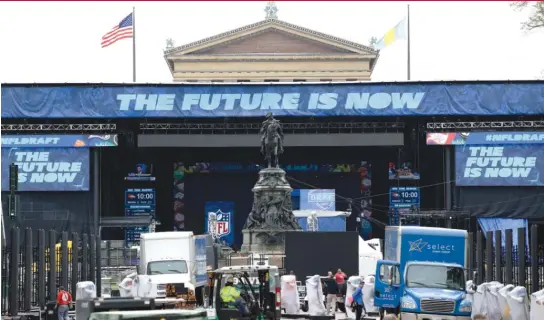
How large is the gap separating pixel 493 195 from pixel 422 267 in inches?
1597

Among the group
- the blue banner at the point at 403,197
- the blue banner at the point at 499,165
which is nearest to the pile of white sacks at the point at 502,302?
the blue banner at the point at 499,165

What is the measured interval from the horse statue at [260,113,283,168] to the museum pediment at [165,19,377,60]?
49.2 m

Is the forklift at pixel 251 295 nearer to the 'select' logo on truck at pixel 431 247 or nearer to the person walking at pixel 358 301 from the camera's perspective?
the 'select' logo on truck at pixel 431 247

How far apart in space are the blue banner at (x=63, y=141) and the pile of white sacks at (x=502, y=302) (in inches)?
1623

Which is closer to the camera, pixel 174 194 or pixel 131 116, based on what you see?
pixel 131 116

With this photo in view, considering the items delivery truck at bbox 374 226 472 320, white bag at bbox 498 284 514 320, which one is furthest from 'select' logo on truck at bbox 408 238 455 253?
white bag at bbox 498 284 514 320

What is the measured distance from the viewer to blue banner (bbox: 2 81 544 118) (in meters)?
69.8

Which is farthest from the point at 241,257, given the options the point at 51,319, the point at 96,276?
the point at 51,319

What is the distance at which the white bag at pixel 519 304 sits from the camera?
2923 centimetres

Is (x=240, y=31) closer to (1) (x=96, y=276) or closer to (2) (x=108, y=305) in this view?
(1) (x=96, y=276)

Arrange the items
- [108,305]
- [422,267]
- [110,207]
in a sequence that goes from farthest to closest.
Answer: [110,207] → [422,267] → [108,305]

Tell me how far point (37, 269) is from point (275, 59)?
76.0m

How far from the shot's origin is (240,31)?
11062cm

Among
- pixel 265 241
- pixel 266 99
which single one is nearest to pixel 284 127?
pixel 266 99
